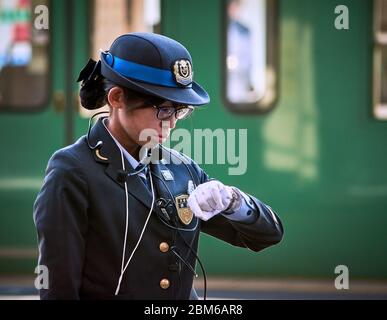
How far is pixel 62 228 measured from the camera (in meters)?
2.09

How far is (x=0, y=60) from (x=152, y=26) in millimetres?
1177

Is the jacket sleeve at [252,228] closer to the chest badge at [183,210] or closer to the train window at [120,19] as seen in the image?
the chest badge at [183,210]

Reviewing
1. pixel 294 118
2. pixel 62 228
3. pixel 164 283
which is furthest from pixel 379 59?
pixel 62 228

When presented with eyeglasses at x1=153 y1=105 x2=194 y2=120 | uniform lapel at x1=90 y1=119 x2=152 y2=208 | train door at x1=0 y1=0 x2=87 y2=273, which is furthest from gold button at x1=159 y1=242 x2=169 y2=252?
train door at x1=0 y1=0 x2=87 y2=273

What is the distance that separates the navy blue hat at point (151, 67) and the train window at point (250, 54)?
3672 mm

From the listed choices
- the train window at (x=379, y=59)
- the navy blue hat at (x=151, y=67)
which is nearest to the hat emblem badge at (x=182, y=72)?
the navy blue hat at (x=151, y=67)

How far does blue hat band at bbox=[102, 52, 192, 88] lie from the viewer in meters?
2.27

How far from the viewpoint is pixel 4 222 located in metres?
6.05

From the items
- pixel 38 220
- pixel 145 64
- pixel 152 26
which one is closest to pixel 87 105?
pixel 145 64

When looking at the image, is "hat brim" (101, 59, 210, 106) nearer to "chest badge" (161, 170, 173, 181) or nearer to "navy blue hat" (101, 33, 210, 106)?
"navy blue hat" (101, 33, 210, 106)

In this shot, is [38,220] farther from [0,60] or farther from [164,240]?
[0,60]

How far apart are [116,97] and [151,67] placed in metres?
0.14

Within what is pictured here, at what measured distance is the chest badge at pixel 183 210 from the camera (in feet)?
7.61
